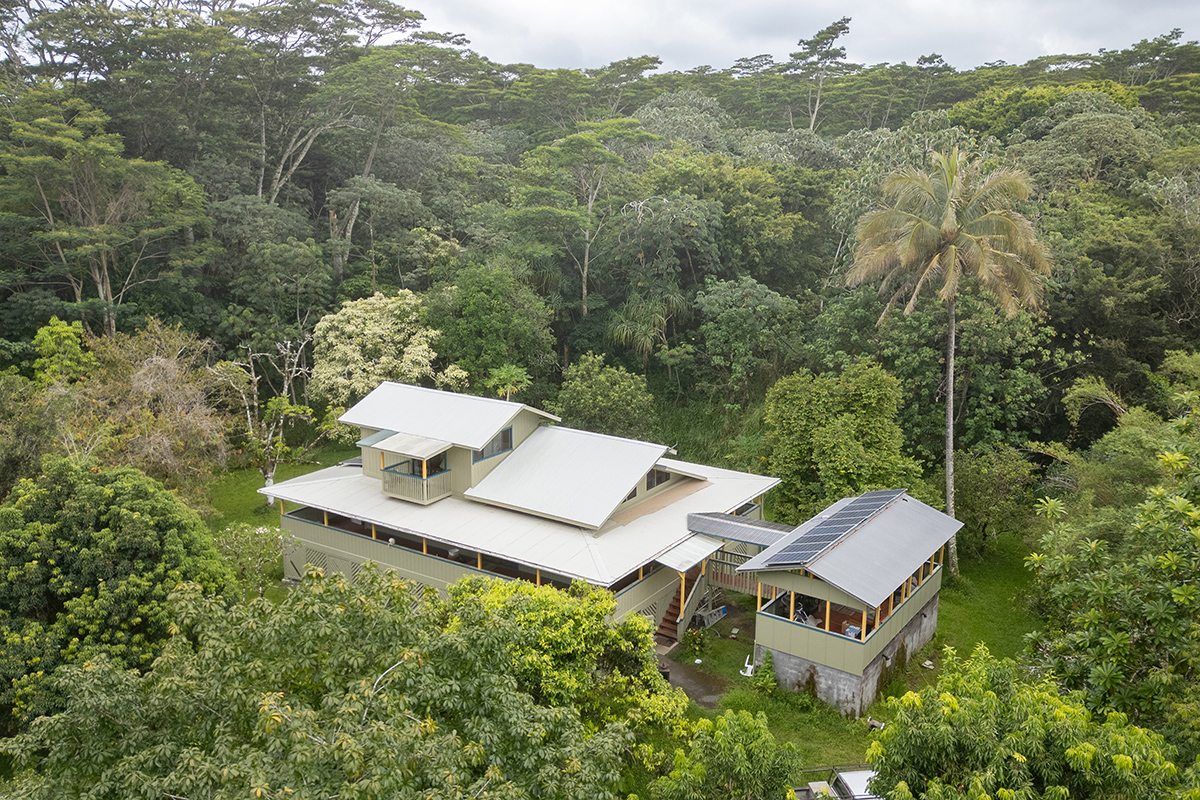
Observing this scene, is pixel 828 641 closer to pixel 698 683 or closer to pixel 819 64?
pixel 698 683

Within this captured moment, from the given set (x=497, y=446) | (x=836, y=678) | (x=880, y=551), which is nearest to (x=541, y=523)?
(x=497, y=446)

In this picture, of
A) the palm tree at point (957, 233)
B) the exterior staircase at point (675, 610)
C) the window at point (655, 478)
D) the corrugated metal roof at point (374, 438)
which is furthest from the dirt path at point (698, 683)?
the palm tree at point (957, 233)

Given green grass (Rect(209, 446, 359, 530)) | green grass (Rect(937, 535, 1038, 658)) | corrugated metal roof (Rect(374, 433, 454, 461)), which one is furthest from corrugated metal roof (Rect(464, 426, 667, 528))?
green grass (Rect(209, 446, 359, 530))

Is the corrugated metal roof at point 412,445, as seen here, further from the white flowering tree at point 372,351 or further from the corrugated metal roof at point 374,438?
the white flowering tree at point 372,351

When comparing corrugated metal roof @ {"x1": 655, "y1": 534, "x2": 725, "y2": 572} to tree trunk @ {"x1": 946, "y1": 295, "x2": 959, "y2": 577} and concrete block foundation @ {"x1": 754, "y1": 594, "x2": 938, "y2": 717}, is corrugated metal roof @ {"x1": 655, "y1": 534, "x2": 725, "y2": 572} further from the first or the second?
tree trunk @ {"x1": 946, "y1": 295, "x2": 959, "y2": 577}

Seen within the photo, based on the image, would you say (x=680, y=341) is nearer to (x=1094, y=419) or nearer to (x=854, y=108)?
(x=1094, y=419)

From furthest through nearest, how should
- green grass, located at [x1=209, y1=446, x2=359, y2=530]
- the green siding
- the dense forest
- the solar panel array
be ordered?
green grass, located at [x1=209, y1=446, x2=359, y2=530] < the solar panel array < the green siding < the dense forest

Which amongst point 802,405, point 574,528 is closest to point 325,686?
point 574,528
